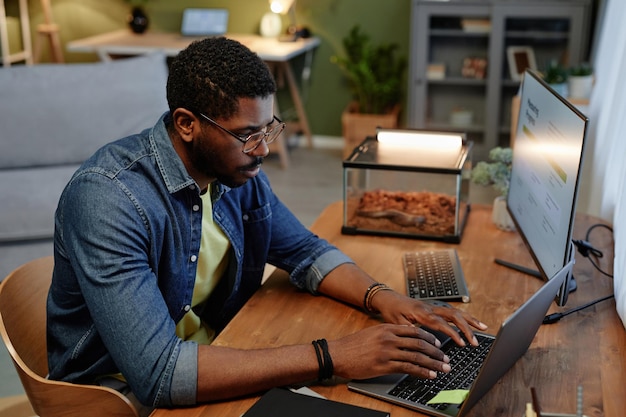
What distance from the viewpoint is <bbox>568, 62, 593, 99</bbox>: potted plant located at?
3846mm

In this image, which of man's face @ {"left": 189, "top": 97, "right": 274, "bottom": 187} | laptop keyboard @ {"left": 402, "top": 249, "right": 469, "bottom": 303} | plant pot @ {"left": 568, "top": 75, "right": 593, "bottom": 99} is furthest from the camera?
plant pot @ {"left": 568, "top": 75, "right": 593, "bottom": 99}

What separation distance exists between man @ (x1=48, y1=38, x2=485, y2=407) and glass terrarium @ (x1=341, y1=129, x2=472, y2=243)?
425mm

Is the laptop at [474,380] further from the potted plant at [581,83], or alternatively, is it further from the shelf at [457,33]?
the shelf at [457,33]

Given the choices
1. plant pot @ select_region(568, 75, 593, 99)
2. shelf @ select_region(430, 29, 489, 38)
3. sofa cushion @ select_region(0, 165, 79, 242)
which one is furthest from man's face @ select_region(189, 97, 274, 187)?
shelf @ select_region(430, 29, 489, 38)

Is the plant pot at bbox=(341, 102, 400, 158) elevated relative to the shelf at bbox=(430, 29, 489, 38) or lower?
lower

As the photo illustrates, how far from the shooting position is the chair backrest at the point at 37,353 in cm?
139

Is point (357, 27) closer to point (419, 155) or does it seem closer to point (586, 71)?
point (586, 71)

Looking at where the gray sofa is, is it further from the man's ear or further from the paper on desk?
the paper on desk

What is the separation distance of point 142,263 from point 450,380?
58 centimetres

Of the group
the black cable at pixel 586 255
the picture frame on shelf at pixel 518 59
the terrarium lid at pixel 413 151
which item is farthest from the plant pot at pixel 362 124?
the black cable at pixel 586 255

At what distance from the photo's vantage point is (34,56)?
18.7ft

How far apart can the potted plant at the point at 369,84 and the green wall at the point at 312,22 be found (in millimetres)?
105

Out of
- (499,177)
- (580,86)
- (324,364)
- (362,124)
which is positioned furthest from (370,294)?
(362,124)

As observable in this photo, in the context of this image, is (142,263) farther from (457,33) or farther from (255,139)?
(457,33)
